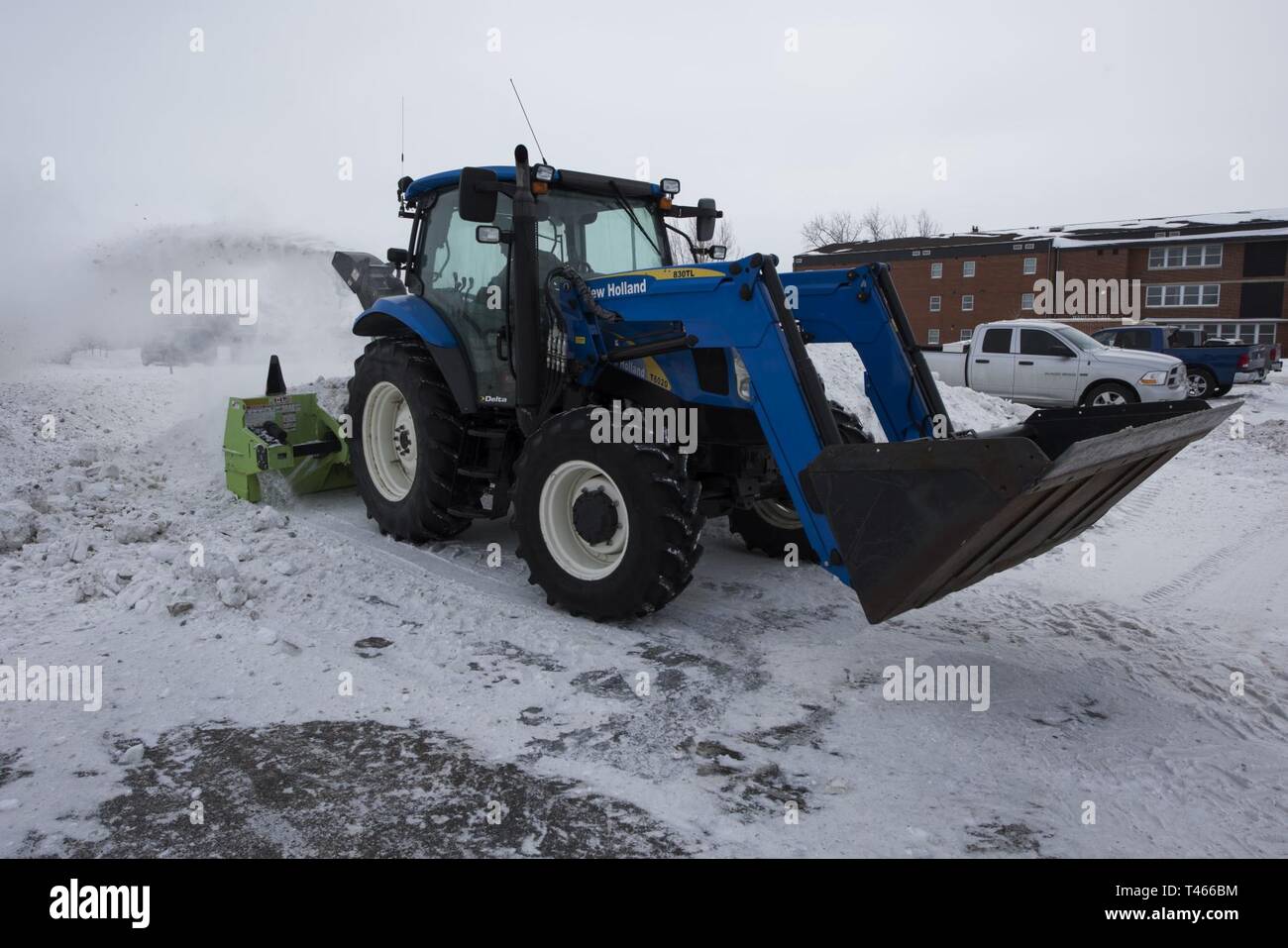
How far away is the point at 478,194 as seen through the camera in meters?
5.25

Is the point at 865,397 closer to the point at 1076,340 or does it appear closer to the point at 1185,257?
the point at 1076,340

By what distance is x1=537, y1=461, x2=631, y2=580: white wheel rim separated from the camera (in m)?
5.31

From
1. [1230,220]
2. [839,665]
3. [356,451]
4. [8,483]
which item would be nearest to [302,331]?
[8,483]

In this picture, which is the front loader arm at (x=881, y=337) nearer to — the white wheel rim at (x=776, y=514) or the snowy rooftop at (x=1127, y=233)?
the white wheel rim at (x=776, y=514)

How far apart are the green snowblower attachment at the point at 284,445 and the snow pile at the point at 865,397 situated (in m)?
5.78

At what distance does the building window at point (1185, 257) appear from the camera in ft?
143

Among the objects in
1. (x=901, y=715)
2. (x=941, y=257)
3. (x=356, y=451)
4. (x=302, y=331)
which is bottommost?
(x=901, y=715)

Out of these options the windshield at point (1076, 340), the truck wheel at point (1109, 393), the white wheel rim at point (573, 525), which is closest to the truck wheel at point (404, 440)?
the white wheel rim at point (573, 525)

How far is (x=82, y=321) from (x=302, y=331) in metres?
3.48

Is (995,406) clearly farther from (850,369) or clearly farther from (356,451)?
(356,451)

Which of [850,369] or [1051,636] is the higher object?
[850,369]

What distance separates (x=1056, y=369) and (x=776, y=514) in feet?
34.6

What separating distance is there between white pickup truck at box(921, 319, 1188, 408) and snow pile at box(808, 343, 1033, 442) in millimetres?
730

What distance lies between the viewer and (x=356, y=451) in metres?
7.38
